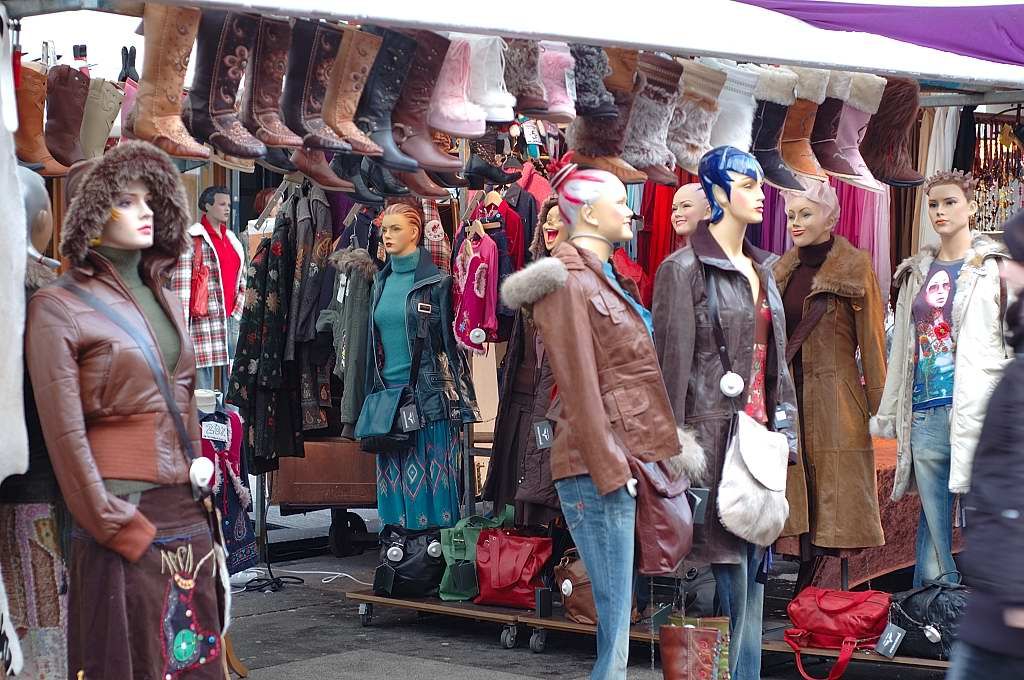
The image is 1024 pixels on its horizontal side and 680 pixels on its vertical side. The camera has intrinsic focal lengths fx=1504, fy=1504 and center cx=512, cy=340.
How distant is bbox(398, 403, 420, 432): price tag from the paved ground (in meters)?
1.02

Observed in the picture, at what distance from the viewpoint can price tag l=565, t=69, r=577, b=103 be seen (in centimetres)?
502

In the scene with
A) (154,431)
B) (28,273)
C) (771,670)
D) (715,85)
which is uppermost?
(715,85)

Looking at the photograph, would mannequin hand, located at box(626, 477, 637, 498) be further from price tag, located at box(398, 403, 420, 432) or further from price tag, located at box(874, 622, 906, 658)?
price tag, located at box(398, 403, 420, 432)

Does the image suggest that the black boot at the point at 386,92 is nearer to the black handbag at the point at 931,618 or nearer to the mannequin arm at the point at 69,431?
the mannequin arm at the point at 69,431

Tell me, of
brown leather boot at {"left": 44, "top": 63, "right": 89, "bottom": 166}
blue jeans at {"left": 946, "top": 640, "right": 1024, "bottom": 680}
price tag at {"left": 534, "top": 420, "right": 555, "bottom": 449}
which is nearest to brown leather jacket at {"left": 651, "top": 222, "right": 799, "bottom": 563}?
price tag at {"left": 534, "top": 420, "right": 555, "bottom": 449}

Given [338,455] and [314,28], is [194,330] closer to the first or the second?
[314,28]

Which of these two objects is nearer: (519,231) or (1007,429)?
(1007,429)

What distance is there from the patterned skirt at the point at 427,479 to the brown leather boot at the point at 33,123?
277 centimetres

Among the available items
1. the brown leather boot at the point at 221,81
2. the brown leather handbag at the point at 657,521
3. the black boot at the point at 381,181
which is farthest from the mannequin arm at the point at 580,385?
the brown leather boot at the point at 221,81

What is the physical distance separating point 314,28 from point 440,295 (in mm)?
2863

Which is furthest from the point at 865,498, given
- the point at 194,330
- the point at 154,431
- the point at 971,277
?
the point at 154,431

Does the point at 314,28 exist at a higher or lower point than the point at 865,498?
higher

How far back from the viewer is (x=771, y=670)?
6.53m

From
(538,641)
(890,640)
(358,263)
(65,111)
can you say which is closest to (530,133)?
(358,263)
